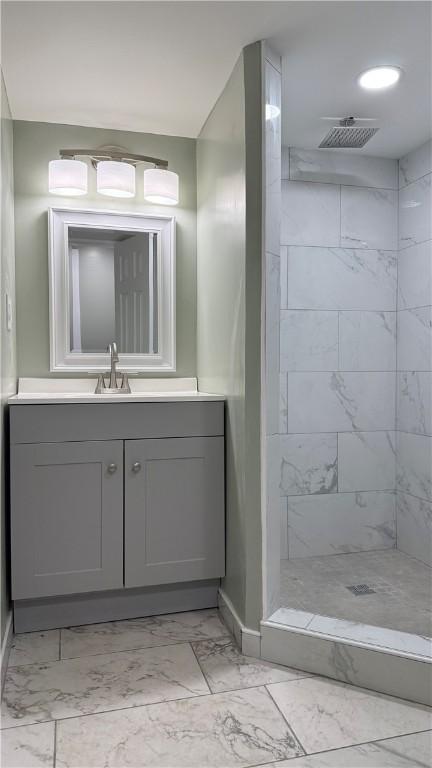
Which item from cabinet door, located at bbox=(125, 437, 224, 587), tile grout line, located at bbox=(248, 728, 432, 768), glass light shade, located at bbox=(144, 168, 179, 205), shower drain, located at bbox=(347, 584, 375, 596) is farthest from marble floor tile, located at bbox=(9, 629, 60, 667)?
glass light shade, located at bbox=(144, 168, 179, 205)

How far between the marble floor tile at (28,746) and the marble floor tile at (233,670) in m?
0.53

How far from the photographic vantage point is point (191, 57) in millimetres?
2023

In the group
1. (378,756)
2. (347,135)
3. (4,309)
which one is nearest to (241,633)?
(378,756)

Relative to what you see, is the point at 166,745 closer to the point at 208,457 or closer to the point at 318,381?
the point at 208,457

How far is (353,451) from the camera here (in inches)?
118

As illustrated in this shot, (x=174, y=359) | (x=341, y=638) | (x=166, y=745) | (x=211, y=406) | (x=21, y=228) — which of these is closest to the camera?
(x=166, y=745)

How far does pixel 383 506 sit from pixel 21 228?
2397 mm

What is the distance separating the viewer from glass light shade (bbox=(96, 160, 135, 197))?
2.54m

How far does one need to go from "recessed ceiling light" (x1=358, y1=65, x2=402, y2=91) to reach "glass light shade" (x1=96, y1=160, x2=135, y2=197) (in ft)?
3.59

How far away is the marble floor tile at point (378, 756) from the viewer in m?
1.44

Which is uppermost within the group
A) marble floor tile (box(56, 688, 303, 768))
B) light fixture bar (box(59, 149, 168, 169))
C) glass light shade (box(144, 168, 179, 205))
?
light fixture bar (box(59, 149, 168, 169))

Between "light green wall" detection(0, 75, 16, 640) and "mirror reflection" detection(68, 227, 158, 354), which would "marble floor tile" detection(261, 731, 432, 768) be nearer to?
"light green wall" detection(0, 75, 16, 640)

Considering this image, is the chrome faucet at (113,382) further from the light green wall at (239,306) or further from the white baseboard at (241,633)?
the white baseboard at (241,633)

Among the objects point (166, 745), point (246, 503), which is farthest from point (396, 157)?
point (166, 745)
